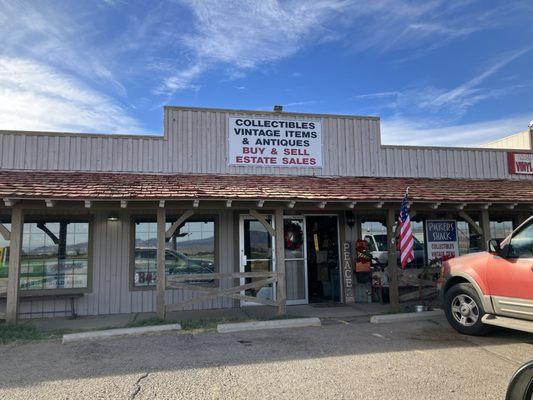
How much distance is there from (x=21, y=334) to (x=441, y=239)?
34.5 feet

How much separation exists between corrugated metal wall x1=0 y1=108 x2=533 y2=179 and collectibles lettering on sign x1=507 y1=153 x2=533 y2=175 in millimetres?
195

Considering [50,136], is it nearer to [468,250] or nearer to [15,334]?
[15,334]

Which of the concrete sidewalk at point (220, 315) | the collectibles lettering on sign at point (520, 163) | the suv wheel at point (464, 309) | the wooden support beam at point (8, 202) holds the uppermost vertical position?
the collectibles lettering on sign at point (520, 163)

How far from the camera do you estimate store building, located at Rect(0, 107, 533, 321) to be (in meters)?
9.40

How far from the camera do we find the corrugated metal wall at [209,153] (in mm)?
10633

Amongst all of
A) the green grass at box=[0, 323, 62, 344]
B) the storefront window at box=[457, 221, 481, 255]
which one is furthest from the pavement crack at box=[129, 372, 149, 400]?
the storefront window at box=[457, 221, 481, 255]

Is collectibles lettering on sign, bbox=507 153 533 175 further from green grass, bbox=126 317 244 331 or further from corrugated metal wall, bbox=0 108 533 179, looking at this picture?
green grass, bbox=126 317 244 331

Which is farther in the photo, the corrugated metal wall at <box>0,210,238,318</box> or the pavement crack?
the corrugated metal wall at <box>0,210,238,318</box>

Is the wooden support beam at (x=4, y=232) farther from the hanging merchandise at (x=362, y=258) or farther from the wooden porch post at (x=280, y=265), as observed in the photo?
the hanging merchandise at (x=362, y=258)

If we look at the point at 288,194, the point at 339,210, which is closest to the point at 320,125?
the point at 339,210

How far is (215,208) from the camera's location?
9.62 metres

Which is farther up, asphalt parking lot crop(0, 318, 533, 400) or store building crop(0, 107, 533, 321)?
store building crop(0, 107, 533, 321)

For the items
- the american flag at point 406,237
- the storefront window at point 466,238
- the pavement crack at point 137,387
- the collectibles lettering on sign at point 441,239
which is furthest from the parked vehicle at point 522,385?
the storefront window at point 466,238

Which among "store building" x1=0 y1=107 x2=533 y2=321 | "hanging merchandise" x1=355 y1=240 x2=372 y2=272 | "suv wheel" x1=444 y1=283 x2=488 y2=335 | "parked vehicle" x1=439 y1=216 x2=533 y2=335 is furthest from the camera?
"hanging merchandise" x1=355 y1=240 x2=372 y2=272
